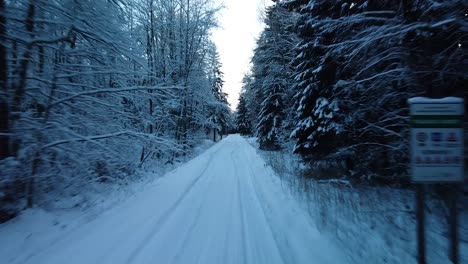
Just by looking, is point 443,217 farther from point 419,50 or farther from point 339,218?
point 419,50

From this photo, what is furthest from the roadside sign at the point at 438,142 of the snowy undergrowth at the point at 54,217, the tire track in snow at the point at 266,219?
the snowy undergrowth at the point at 54,217

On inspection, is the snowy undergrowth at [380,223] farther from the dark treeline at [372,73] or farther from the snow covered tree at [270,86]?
the snow covered tree at [270,86]

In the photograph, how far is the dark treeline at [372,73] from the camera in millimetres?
5145

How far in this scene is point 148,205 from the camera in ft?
23.4

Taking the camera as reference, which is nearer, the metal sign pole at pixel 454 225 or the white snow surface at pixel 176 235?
the metal sign pole at pixel 454 225

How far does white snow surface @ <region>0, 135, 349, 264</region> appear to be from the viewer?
13.6ft

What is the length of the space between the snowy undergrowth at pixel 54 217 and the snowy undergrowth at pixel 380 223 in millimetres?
4926

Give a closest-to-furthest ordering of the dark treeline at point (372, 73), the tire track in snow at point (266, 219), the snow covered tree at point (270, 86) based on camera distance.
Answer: the tire track in snow at point (266, 219) → the dark treeline at point (372, 73) → the snow covered tree at point (270, 86)

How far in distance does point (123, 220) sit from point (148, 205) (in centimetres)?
129

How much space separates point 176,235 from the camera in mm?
5070

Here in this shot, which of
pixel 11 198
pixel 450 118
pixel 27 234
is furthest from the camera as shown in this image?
pixel 11 198

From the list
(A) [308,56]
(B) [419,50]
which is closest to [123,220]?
(B) [419,50]

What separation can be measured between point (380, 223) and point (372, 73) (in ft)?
11.5

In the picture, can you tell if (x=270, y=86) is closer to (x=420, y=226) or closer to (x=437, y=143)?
(x=437, y=143)
